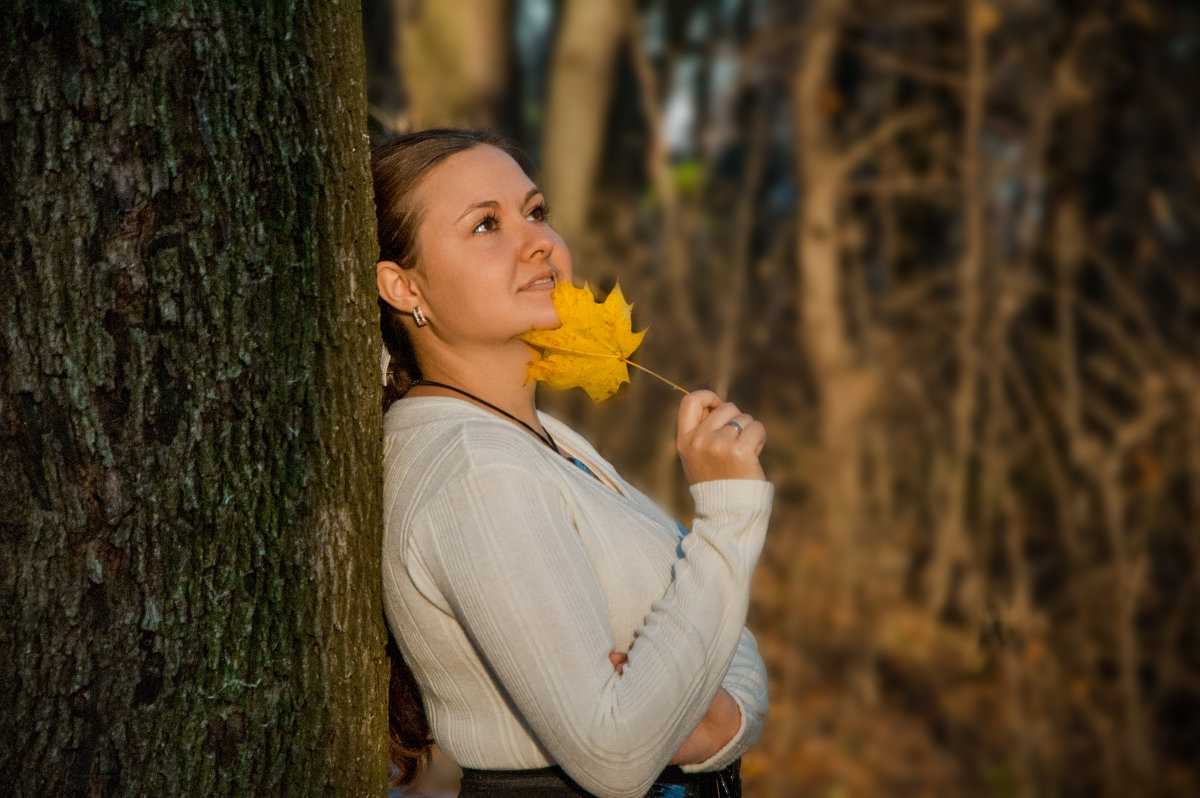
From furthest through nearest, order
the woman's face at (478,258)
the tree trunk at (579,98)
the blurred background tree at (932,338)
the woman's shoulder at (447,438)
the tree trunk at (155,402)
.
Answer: the tree trunk at (579,98) → the blurred background tree at (932,338) → the woman's face at (478,258) → the woman's shoulder at (447,438) → the tree trunk at (155,402)

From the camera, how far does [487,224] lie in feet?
8.17

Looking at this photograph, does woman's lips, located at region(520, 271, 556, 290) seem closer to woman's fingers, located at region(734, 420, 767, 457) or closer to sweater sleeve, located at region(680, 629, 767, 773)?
woman's fingers, located at region(734, 420, 767, 457)

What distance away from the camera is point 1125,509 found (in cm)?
652

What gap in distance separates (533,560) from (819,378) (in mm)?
5862

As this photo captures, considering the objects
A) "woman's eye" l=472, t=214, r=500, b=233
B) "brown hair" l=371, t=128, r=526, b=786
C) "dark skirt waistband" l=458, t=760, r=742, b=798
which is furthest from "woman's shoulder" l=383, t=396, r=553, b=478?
"dark skirt waistband" l=458, t=760, r=742, b=798

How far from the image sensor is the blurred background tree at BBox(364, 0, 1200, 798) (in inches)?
254

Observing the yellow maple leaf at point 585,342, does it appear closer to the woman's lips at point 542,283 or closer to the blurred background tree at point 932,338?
the woman's lips at point 542,283

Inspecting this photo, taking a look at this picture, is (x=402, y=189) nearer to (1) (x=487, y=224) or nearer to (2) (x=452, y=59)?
(1) (x=487, y=224)

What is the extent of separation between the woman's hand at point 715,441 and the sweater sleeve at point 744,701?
0.32 m

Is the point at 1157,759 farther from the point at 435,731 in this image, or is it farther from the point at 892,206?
the point at 435,731

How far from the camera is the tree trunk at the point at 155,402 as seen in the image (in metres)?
1.78

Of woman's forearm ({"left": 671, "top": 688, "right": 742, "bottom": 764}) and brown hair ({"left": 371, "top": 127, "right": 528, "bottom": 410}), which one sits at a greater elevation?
brown hair ({"left": 371, "top": 127, "right": 528, "bottom": 410})

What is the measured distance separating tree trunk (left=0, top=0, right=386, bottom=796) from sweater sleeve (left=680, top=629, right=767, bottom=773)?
0.77m

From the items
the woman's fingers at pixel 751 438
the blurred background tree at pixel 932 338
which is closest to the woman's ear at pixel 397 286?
the woman's fingers at pixel 751 438
